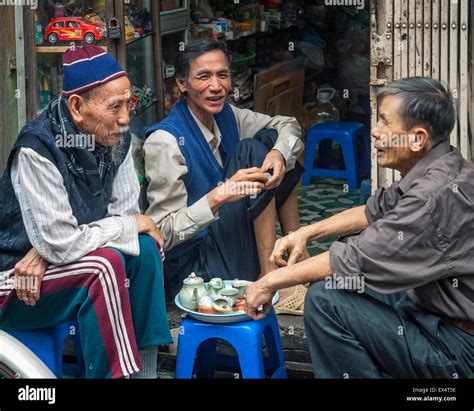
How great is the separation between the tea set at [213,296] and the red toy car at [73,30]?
1502 mm

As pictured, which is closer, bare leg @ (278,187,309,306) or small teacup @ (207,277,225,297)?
small teacup @ (207,277,225,297)

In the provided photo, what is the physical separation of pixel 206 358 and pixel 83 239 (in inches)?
32.7

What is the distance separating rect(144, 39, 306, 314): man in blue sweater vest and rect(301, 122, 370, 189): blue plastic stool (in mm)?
2145

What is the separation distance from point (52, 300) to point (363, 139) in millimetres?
3885

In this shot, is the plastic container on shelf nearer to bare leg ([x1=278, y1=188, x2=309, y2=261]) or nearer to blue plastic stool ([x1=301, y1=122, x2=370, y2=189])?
blue plastic stool ([x1=301, y1=122, x2=370, y2=189])

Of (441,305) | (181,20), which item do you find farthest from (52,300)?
(181,20)

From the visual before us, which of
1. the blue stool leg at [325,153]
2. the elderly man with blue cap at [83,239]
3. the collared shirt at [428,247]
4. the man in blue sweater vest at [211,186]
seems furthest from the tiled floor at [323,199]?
the collared shirt at [428,247]

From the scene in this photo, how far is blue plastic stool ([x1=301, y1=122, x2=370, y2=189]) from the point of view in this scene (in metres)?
6.75

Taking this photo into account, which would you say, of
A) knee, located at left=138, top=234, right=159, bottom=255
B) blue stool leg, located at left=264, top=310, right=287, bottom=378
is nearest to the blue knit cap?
knee, located at left=138, top=234, right=159, bottom=255

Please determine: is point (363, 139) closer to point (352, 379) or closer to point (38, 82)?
point (38, 82)

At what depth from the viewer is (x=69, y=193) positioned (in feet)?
12.2

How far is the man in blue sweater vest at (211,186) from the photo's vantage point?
4.23 m

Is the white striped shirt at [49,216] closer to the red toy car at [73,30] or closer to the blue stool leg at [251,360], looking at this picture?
the blue stool leg at [251,360]

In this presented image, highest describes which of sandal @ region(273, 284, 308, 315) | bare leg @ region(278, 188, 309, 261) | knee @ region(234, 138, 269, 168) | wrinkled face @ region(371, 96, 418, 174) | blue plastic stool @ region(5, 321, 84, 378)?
wrinkled face @ region(371, 96, 418, 174)
